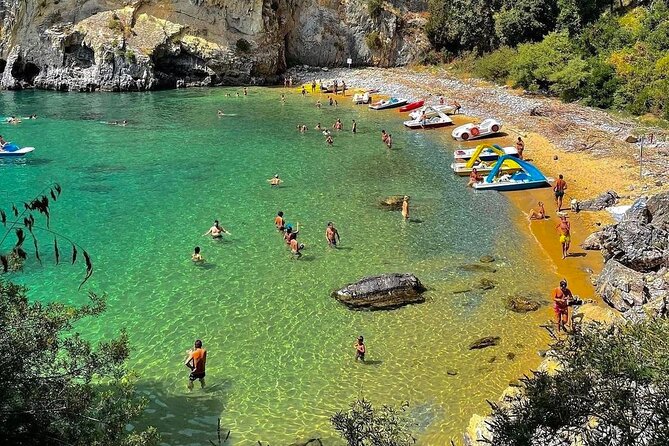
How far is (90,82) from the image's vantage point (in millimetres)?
57250

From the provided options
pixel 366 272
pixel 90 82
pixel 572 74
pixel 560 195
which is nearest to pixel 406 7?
pixel 572 74

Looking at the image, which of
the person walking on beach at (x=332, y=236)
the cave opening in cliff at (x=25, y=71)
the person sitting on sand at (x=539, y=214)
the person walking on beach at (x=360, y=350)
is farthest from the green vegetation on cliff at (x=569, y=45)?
the cave opening in cliff at (x=25, y=71)

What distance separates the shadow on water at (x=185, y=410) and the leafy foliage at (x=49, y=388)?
10.5 feet

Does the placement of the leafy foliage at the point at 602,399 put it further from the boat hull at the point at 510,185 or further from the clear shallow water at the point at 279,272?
the boat hull at the point at 510,185

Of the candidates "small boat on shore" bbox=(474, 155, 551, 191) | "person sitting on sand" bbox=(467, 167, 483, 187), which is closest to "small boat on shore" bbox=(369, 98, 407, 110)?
"person sitting on sand" bbox=(467, 167, 483, 187)

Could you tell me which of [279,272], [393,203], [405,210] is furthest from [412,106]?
[279,272]

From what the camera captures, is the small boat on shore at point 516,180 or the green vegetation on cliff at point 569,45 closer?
the small boat on shore at point 516,180

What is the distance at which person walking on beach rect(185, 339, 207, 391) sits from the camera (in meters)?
13.9

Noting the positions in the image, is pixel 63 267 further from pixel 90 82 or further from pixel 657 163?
pixel 90 82

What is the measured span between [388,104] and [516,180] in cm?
2198

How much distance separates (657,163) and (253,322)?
22.5 metres

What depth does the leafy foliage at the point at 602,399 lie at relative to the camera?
6234 mm

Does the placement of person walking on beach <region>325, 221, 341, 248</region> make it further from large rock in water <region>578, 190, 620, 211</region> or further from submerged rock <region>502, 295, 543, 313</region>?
large rock in water <region>578, 190, 620, 211</region>

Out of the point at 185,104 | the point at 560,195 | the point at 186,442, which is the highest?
the point at 185,104
